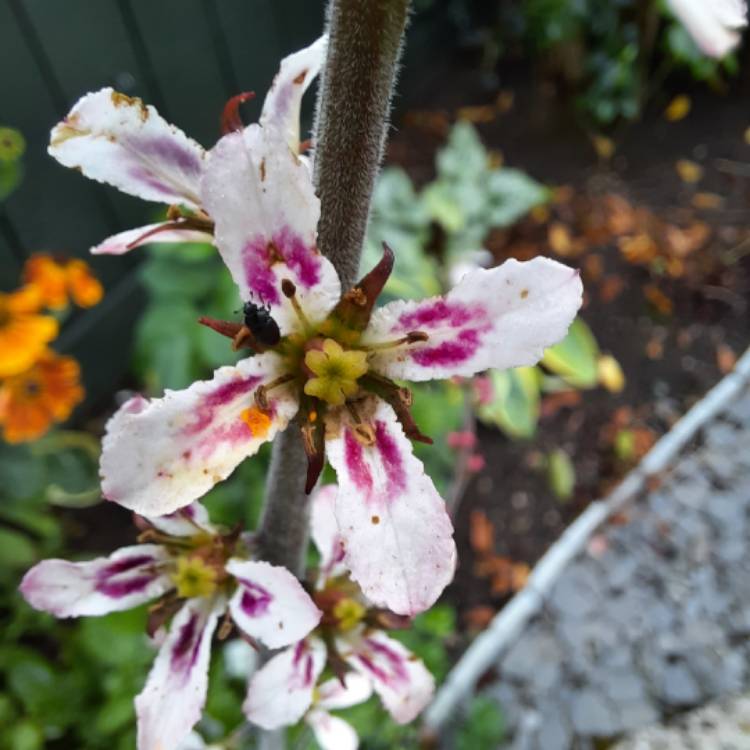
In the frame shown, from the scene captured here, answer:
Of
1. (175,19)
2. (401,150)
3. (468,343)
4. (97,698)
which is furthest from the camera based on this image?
(401,150)

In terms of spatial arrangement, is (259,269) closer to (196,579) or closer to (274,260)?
(274,260)

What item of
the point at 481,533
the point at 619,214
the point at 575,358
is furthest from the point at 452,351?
the point at 619,214

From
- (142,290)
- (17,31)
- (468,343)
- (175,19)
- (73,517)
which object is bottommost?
(73,517)

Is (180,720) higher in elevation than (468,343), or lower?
lower

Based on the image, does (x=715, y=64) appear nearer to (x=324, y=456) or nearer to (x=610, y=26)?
(x=610, y=26)

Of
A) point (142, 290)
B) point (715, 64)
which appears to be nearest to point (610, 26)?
point (715, 64)

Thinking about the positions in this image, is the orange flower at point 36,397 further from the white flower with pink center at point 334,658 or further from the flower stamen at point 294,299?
the flower stamen at point 294,299
